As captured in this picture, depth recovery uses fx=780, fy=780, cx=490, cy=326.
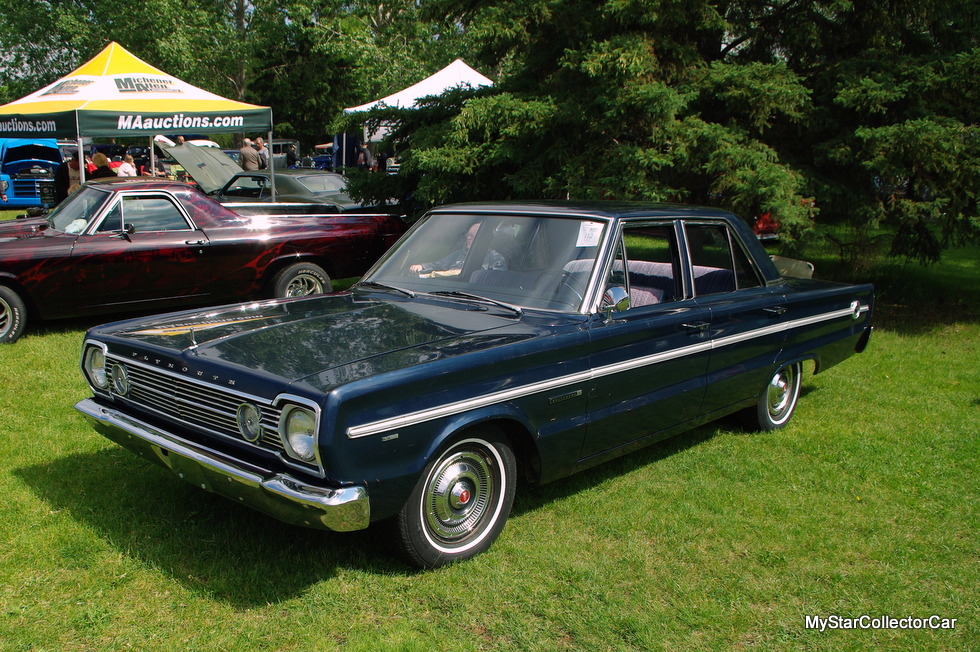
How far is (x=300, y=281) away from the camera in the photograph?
869 cm

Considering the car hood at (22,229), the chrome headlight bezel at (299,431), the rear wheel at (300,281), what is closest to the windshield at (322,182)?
the rear wheel at (300,281)

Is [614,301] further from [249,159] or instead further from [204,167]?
[249,159]

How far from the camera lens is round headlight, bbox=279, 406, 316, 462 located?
2990 mm

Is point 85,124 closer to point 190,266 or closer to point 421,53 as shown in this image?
point 190,266

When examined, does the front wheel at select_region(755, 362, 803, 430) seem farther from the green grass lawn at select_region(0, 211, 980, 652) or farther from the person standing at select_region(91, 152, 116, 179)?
the person standing at select_region(91, 152, 116, 179)

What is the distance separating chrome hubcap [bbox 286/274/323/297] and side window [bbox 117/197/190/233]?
124cm

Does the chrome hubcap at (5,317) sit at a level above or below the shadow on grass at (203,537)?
above

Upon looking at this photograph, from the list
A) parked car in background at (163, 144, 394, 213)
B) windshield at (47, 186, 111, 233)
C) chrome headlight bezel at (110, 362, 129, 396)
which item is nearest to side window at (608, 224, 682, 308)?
chrome headlight bezel at (110, 362, 129, 396)

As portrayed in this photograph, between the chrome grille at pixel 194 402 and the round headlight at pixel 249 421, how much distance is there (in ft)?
0.08

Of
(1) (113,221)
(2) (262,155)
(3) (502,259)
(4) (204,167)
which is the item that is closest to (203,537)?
(3) (502,259)

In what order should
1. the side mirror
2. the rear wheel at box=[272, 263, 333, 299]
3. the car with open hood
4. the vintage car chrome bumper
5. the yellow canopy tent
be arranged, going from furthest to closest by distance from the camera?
the car with open hood, the yellow canopy tent, the rear wheel at box=[272, 263, 333, 299], the side mirror, the vintage car chrome bumper

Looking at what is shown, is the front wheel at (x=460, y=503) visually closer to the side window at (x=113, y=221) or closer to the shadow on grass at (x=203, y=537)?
the shadow on grass at (x=203, y=537)

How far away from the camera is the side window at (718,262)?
5.05 metres

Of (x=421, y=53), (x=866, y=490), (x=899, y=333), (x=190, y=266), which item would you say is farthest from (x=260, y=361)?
(x=421, y=53)
